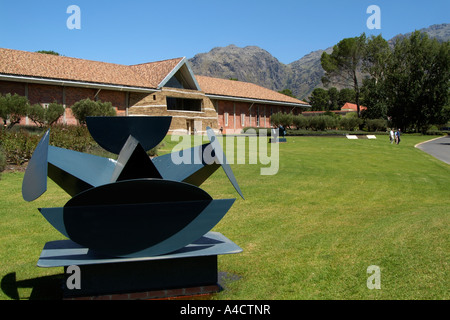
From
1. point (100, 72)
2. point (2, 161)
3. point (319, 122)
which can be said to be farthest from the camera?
point (319, 122)

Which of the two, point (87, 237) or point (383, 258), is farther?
point (383, 258)

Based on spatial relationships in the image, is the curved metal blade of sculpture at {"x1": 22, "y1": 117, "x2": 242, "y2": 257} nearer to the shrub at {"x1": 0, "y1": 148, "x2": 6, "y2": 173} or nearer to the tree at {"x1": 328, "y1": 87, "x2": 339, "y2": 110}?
the shrub at {"x1": 0, "y1": 148, "x2": 6, "y2": 173}

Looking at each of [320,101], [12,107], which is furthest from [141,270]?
[320,101]

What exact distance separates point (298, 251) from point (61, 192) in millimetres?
8210

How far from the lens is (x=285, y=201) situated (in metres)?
11.4

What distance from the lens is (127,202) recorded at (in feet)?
14.4

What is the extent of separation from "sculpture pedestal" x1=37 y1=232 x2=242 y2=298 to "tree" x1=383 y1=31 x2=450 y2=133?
6069 cm

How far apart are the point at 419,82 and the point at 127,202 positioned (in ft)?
204

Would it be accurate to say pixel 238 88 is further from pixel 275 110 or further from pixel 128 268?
pixel 128 268

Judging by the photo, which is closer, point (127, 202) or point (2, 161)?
point (127, 202)

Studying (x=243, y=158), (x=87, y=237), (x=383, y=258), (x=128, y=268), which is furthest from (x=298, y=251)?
(x=243, y=158)

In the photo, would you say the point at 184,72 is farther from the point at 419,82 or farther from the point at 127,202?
the point at 127,202

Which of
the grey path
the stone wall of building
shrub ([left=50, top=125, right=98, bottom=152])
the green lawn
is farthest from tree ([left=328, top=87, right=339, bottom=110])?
the green lawn

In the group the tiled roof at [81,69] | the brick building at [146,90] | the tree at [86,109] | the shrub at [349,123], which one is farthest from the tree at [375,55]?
the tree at [86,109]
